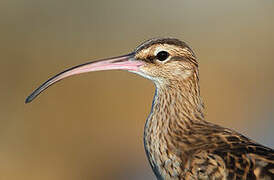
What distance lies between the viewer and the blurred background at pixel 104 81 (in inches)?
501

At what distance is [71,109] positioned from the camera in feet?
46.9

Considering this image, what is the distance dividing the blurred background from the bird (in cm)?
474

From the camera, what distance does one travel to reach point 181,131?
675 centimetres

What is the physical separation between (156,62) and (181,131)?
0.70 meters

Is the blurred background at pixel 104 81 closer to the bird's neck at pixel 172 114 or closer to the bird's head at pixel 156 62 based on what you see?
the bird's neck at pixel 172 114

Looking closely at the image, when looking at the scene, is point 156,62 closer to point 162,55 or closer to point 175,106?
point 162,55

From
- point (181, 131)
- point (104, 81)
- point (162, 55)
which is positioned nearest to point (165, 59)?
point (162, 55)

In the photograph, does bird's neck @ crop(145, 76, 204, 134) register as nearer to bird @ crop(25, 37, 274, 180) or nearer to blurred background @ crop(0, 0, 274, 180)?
bird @ crop(25, 37, 274, 180)

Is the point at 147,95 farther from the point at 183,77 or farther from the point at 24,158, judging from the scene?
the point at 183,77

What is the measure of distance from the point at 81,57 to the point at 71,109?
2.24m

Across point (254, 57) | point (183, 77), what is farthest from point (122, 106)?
point (183, 77)

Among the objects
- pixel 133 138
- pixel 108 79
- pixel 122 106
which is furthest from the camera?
pixel 108 79

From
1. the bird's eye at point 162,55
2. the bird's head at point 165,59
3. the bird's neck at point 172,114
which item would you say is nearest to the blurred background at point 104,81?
the bird's neck at point 172,114

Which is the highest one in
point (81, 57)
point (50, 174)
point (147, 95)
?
point (81, 57)
